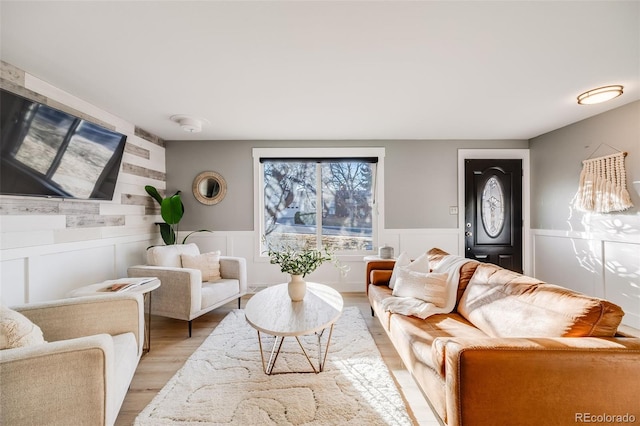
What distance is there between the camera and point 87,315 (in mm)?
1496

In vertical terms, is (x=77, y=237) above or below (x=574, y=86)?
below

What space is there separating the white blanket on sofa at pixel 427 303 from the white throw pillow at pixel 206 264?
200 centimetres

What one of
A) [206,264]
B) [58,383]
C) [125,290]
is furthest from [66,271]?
[58,383]

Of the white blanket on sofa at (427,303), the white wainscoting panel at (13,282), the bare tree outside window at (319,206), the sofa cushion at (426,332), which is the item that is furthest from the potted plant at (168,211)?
the sofa cushion at (426,332)

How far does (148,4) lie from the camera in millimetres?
1319

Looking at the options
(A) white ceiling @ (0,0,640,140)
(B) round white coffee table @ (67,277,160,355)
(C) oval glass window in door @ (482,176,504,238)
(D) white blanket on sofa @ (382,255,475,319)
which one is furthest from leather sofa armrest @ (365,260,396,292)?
(B) round white coffee table @ (67,277,160,355)

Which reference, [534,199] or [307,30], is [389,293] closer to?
[307,30]

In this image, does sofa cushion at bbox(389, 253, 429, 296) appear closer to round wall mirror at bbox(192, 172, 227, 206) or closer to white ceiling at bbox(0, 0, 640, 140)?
white ceiling at bbox(0, 0, 640, 140)

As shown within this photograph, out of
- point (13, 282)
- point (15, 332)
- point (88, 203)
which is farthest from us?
point (88, 203)

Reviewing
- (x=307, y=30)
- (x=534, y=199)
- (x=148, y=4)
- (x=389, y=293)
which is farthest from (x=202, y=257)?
(x=534, y=199)

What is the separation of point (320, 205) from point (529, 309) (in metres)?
2.80

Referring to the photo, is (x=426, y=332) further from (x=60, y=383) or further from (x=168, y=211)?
(x=168, y=211)

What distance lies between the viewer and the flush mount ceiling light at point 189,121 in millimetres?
2793

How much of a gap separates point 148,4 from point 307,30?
85 cm
